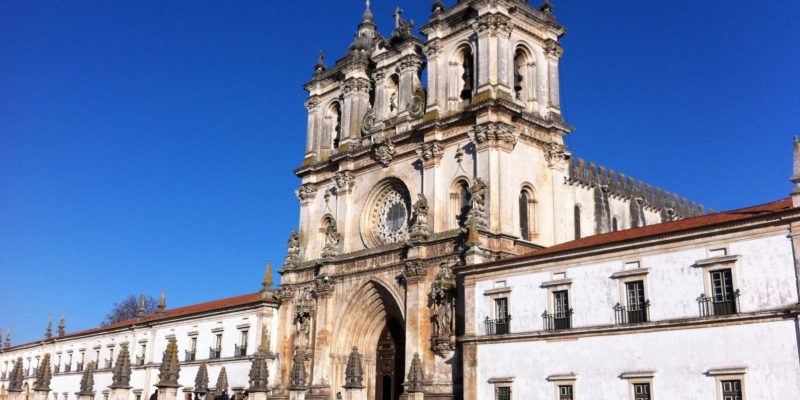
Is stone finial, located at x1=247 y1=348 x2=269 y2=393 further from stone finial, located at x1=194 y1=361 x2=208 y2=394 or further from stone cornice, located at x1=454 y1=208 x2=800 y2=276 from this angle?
stone cornice, located at x1=454 y1=208 x2=800 y2=276

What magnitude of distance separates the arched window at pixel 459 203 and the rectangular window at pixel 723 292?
14833mm

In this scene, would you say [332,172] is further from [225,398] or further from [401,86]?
[225,398]

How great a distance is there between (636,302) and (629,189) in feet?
70.2

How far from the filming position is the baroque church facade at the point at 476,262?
82.3ft

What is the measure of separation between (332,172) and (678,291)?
2535cm

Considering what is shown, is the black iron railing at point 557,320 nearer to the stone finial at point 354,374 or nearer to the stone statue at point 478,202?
the stone statue at point 478,202

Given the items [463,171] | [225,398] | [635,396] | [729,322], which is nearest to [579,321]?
[635,396]

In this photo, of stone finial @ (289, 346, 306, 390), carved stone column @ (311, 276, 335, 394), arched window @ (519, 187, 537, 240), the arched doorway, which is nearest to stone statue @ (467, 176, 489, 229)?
arched window @ (519, 187, 537, 240)

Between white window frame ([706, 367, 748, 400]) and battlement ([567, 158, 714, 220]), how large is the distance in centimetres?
1888

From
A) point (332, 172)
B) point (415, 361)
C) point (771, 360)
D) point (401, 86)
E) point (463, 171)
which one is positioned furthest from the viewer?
point (332, 172)

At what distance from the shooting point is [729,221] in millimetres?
25000

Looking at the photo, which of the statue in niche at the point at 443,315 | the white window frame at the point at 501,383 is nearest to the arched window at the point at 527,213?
the statue in niche at the point at 443,315

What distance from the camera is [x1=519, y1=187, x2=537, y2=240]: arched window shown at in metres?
39.0

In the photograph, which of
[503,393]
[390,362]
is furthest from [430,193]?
[503,393]
